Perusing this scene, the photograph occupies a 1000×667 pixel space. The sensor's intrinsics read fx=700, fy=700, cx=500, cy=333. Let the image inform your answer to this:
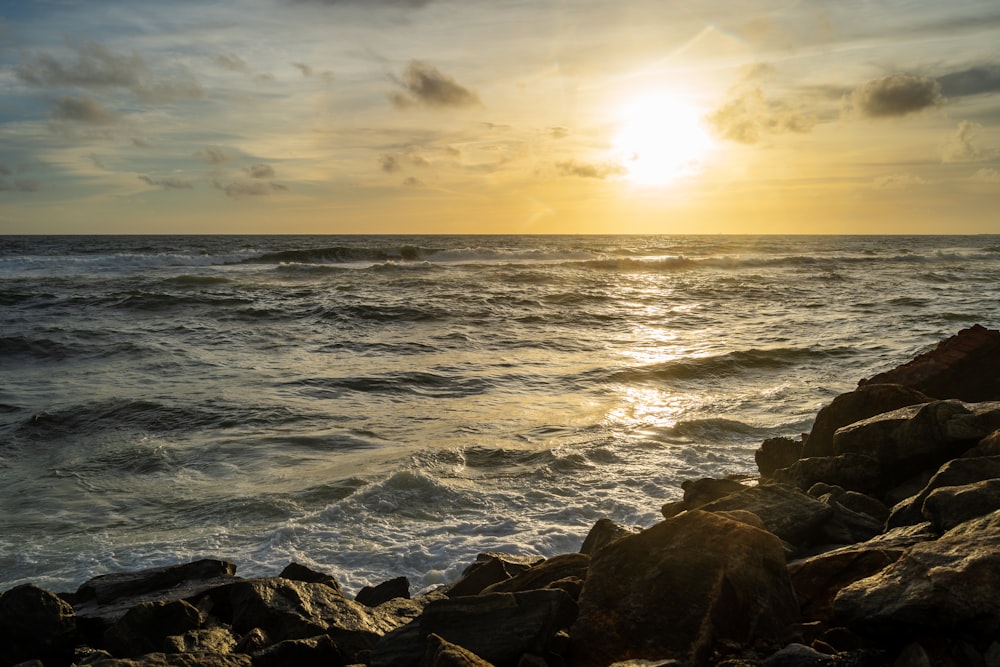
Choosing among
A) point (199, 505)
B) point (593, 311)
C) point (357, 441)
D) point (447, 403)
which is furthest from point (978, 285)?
point (199, 505)

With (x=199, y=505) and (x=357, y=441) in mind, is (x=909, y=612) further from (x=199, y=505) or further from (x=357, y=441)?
(x=357, y=441)

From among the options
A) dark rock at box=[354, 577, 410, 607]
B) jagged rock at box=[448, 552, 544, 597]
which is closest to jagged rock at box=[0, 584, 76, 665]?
→ dark rock at box=[354, 577, 410, 607]

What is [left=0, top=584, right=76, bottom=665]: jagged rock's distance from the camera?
4312mm

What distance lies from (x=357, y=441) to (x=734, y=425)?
5729 millimetres

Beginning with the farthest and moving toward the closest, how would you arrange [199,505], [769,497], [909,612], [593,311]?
[593,311] < [199,505] < [769,497] < [909,612]

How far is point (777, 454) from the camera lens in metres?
7.79

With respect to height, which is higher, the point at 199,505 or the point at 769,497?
the point at 769,497

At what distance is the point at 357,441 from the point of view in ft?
33.1

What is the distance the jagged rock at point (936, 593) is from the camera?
9.96ft

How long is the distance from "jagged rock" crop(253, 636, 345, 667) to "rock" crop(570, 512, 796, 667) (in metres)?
1.38

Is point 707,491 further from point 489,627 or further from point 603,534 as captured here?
point 489,627

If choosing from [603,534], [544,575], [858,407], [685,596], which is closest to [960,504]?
[685,596]

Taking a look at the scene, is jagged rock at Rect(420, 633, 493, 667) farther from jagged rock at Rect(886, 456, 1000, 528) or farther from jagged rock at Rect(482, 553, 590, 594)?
jagged rock at Rect(886, 456, 1000, 528)

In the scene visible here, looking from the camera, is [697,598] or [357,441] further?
[357,441]
